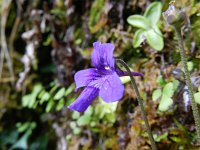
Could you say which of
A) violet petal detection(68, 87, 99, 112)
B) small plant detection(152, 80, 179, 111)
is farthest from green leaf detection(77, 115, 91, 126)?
violet petal detection(68, 87, 99, 112)

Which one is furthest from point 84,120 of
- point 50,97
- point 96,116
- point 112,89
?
point 112,89

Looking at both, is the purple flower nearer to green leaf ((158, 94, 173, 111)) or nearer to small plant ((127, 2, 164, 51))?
green leaf ((158, 94, 173, 111))

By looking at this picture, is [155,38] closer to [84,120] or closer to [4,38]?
[84,120]

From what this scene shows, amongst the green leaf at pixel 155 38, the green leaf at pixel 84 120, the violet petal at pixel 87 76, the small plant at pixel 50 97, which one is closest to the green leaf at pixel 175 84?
the green leaf at pixel 155 38

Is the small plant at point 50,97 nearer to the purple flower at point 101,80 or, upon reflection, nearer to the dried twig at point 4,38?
the dried twig at point 4,38

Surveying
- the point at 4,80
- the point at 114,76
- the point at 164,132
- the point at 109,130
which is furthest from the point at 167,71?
the point at 4,80

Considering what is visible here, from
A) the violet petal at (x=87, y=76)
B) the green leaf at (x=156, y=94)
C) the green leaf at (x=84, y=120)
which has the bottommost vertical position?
the green leaf at (x=84, y=120)
